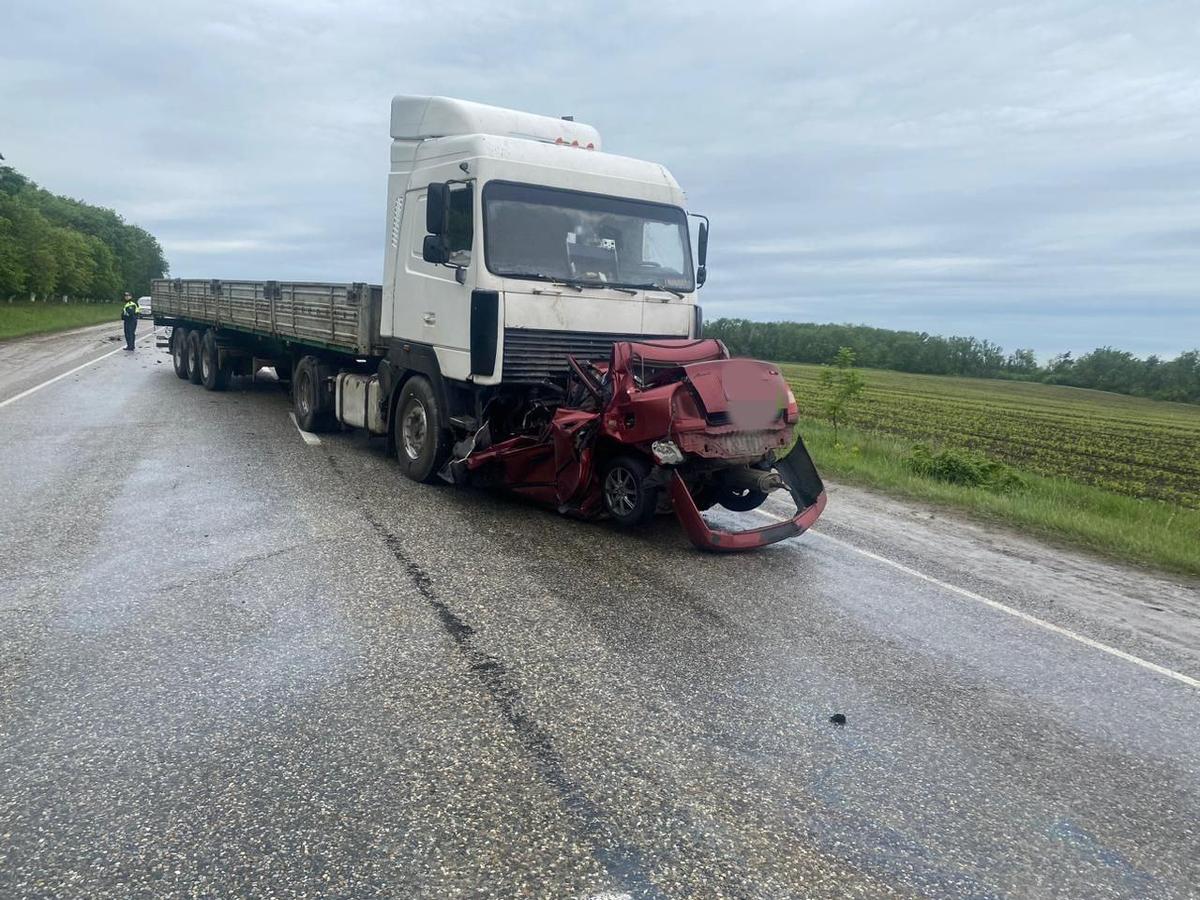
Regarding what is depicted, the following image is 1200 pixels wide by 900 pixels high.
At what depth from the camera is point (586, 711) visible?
3979mm

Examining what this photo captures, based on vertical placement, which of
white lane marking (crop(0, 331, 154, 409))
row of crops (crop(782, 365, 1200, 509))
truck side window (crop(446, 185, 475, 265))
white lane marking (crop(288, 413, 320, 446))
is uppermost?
truck side window (crop(446, 185, 475, 265))

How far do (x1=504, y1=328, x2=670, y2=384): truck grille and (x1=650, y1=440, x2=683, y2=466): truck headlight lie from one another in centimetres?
184

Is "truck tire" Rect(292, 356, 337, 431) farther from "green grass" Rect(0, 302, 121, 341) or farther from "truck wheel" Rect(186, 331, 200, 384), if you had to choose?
"green grass" Rect(0, 302, 121, 341)

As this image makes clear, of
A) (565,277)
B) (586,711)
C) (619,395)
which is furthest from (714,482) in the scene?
(586,711)

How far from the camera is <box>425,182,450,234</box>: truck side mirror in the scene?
318 inches

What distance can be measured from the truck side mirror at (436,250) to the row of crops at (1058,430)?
1262 centimetres

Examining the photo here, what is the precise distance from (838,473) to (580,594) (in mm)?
7394

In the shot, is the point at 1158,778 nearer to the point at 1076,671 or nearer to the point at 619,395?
the point at 1076,671

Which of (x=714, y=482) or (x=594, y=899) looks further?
(x=714, y=482)

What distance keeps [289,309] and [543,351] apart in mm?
6506

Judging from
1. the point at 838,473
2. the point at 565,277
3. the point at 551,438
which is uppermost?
the point at 565,277

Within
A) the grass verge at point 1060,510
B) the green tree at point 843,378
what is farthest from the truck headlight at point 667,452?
the green tree at point 843,378

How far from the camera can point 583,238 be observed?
8.56m

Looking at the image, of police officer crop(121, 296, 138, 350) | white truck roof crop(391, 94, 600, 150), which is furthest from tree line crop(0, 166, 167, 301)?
white truck roof crop(391, 94, 600, 150)
